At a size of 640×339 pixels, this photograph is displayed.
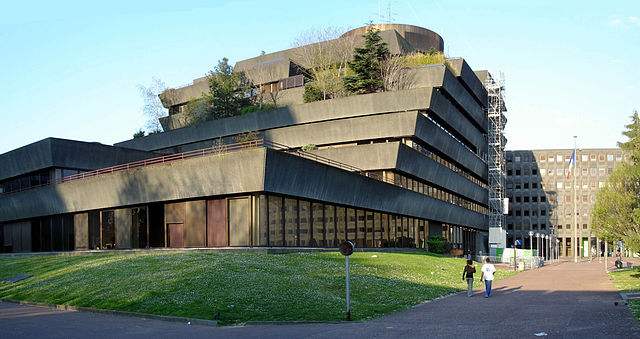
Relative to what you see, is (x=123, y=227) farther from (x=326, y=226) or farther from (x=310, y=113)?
(x=310, y=113)

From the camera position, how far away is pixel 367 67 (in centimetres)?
7050

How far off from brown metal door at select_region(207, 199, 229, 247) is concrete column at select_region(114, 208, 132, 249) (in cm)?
931

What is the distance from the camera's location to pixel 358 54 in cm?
7106

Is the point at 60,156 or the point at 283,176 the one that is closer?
the point at 283,176

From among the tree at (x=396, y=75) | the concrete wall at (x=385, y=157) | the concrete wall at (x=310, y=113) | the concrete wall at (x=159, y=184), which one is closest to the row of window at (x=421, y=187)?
the concrete wall at (x=385, y=157)

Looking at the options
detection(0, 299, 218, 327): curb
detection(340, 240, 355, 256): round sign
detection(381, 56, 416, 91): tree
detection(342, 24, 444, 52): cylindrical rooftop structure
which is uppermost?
detection(342, 24, 444, 52): cylindrical rooftop structure

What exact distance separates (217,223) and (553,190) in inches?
4998

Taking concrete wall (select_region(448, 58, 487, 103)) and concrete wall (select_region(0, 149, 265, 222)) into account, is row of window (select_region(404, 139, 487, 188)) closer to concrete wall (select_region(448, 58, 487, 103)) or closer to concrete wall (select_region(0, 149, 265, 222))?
concrete wall (select_region(448, 58, 487, 103))

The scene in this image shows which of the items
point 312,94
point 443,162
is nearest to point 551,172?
point 443,162

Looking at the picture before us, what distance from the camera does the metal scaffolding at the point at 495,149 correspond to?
97.8 metres

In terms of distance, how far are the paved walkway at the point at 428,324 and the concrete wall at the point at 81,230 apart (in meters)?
29.3

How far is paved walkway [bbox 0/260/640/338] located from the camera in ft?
60.1

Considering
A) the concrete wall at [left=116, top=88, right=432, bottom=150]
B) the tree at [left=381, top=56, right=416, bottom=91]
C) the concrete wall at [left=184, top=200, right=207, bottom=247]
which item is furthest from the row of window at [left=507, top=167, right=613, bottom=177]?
the concrete wall at [left=184, top=200, right=207, bottom=247]

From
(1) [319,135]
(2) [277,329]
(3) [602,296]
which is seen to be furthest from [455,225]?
(2) [277,329]
